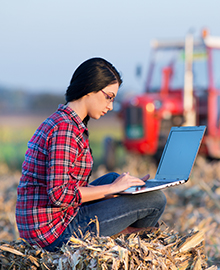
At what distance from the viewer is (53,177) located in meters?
2.32

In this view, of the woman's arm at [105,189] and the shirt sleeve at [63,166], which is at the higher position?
the shirt sleeve at [63,166]

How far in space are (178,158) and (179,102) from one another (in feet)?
19.3

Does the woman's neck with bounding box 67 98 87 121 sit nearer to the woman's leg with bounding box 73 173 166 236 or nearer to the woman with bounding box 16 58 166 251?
the woman with bounding box 16 58 166 251

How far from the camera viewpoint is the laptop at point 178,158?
2541 mm

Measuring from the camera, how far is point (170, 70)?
8703 millimetres

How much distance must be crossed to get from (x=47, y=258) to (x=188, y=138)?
1.13 meters

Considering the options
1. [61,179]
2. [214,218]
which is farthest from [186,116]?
[61,179]

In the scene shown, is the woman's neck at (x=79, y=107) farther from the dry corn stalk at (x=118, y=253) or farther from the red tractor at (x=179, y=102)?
the red tractor at (x=179, y=102)

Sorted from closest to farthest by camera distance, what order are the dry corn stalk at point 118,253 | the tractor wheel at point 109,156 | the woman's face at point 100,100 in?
1. the dry corn stalk at point 118,253
2. the woman's face at point 100,100
3. the tractor wheel at point 109,156

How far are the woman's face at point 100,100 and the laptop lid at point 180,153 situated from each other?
0.51 meters

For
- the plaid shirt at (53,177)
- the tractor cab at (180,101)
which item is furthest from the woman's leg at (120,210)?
the tractor cab at (180,101)

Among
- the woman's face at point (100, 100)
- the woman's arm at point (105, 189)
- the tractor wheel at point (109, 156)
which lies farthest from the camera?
the tractor wheel at point (109, 156)

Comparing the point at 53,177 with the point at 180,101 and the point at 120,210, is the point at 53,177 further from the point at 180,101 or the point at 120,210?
the point at 180,101

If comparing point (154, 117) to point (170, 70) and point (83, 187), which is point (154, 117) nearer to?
point (170, 70)
